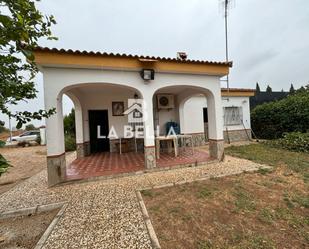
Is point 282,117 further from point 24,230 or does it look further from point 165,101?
point 24,230

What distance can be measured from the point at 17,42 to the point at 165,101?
7935 mm

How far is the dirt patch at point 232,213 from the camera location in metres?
2.45

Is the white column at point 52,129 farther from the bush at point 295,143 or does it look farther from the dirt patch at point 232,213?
the bush at point 295,143

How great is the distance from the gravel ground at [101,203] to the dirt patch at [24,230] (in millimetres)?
343

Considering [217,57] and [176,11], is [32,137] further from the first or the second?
[217,57]

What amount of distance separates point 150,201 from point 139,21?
1041 centimetres

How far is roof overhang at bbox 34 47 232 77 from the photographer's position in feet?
14.6

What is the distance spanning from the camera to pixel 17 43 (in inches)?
61.2

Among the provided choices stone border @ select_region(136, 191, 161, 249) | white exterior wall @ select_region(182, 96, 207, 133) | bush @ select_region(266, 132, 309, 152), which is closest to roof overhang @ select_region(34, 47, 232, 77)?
stone border @ select_region(136, 191, 161, 249)

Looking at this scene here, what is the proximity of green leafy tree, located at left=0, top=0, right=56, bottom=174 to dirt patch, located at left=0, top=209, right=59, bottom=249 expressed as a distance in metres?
2.28

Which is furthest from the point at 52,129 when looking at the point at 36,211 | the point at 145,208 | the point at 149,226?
the point at 149,226

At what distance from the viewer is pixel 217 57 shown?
14539 millimetres

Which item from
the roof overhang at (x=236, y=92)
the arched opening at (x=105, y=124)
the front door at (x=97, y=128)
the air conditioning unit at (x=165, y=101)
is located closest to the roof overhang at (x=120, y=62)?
the arched opening at (x=105, y=124)

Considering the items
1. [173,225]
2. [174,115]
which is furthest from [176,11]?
[173,225]
